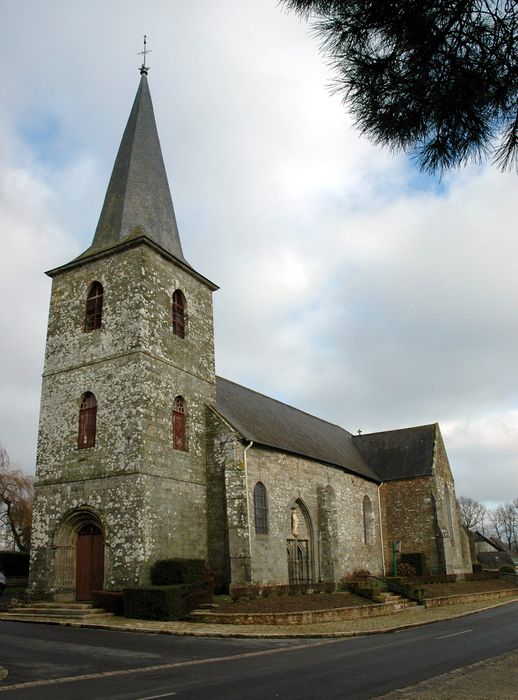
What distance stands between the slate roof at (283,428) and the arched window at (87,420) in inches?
194

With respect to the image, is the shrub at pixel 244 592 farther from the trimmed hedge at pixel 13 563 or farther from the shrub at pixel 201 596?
the trimmed hedge at pixel 13 563

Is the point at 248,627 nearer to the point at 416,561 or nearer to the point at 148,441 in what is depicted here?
the point at 148,441

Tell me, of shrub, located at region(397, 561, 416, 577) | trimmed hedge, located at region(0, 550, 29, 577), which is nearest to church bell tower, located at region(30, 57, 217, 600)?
trimmed hedge, located at region(0, 550, 29, 577)

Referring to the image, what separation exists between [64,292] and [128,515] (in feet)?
31.4

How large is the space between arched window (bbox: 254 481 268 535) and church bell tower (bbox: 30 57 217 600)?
2.05 meters

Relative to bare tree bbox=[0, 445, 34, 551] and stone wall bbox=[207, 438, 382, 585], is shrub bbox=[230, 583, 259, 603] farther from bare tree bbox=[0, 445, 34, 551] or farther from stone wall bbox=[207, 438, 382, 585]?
bare tree bbox=[0, 445, 34, 551]

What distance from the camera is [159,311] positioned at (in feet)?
73.6

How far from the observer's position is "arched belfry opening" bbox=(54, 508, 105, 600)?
20109 millimetres

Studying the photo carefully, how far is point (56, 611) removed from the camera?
718 inches

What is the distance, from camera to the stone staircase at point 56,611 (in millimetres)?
17578

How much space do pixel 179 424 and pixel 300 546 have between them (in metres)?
8.18

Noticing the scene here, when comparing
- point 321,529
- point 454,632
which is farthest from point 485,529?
point 454,632

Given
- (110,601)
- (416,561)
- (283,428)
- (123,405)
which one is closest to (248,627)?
(110,601)

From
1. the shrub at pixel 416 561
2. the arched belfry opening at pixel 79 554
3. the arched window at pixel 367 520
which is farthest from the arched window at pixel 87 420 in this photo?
the shrub at pixel 416 561
